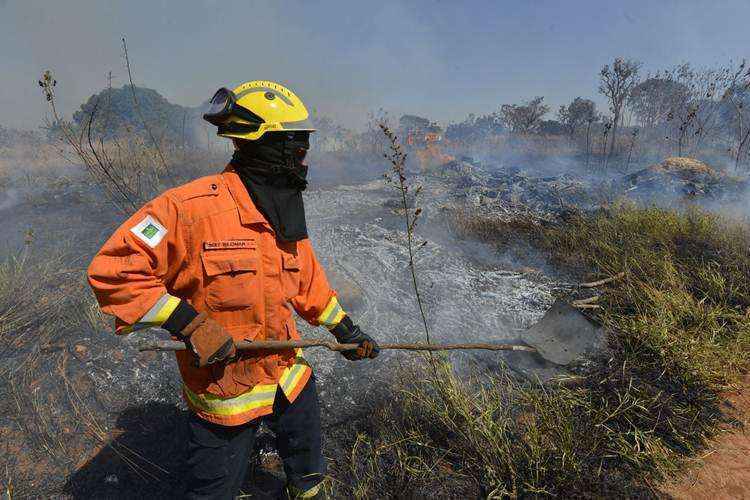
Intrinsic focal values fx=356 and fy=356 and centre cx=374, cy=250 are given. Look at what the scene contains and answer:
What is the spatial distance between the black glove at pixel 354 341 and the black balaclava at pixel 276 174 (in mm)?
633

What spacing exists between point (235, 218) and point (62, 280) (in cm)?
415

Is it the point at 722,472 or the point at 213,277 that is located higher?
the point at 213,277

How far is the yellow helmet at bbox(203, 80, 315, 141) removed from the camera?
150 centimetres

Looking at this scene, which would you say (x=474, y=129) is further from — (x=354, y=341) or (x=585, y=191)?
(x=354, y=341)

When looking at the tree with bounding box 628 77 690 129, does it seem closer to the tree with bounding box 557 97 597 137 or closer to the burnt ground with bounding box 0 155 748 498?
the tree with bounding box 557 97 597 137

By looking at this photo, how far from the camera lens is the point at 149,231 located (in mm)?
1308

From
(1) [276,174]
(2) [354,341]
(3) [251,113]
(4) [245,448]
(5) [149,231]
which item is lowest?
(4) [245,448]

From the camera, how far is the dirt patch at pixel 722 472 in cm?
217

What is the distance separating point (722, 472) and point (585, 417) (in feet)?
2.64

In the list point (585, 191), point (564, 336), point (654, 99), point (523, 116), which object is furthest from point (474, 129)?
point (564, 336)

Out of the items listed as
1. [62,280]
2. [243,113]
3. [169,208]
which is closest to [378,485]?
[169,208]

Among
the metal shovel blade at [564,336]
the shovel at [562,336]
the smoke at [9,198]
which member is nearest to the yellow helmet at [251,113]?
the shovel at [562,336]

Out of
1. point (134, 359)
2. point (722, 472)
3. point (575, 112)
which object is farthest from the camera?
point (575, 112)

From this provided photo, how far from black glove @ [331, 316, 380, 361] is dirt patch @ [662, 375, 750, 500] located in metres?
2.02
